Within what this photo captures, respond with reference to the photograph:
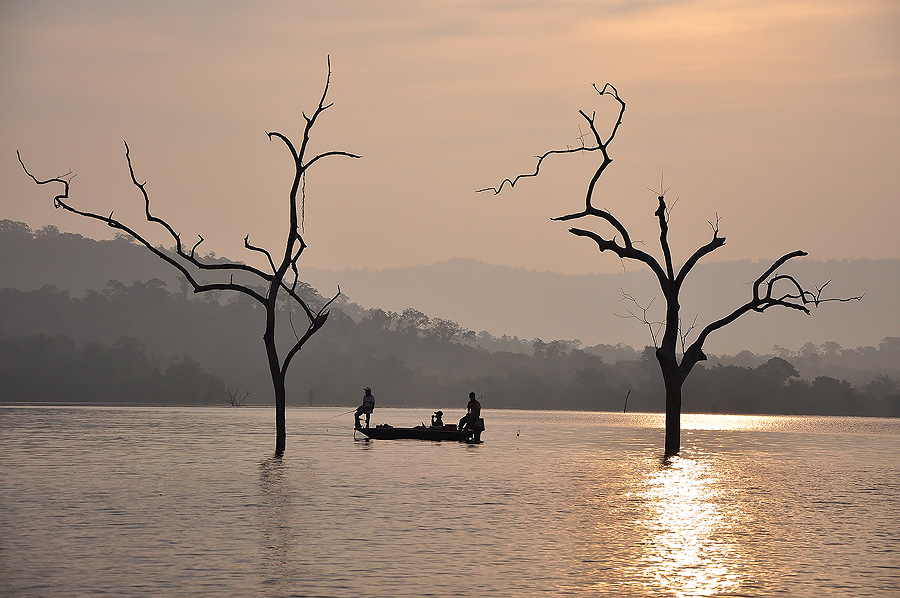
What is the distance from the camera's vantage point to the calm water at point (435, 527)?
16.5 meters

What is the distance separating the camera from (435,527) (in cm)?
2227

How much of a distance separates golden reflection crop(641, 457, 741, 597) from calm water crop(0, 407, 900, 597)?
0.06 meters

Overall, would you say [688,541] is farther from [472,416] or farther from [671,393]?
[472,416]

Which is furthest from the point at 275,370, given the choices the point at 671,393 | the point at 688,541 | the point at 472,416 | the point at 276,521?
the point at 688,541

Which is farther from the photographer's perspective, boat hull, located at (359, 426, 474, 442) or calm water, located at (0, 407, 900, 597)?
boat hull, located at (359, 426, 474, 442)

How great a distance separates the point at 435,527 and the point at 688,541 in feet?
14.5

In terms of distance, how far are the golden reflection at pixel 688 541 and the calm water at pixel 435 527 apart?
6cm

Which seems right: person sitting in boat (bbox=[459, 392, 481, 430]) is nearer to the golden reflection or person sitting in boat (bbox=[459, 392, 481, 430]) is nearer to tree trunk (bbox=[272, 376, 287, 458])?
tree trunk (bbox=[272, 376, 287, 458])

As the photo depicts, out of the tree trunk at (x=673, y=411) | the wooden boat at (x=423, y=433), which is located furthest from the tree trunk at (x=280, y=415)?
the tree trunk at (x=673, y=411)

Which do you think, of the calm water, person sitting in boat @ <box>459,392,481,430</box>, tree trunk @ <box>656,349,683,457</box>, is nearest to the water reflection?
the calm water

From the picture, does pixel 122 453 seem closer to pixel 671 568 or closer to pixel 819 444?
pixel 671 568

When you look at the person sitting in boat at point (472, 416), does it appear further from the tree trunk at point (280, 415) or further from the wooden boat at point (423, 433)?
the tree trunk at point (280, 415)

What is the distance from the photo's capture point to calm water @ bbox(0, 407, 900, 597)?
54.2 feet

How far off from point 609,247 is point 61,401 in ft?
442
